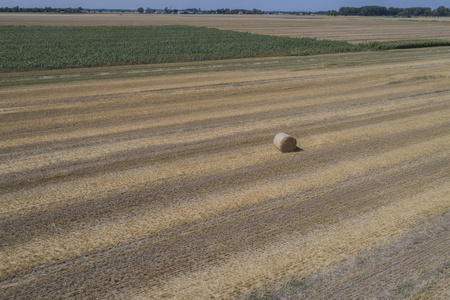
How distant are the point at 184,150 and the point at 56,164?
3.31m

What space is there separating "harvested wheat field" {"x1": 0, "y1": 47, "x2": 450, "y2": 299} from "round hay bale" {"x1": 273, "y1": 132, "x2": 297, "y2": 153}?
254 mm

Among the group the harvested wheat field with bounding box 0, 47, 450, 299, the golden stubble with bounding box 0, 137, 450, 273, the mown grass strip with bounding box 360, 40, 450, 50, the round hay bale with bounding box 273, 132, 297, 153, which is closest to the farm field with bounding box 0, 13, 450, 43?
the mown grass strip with bounding box 360, 40, 450, 50

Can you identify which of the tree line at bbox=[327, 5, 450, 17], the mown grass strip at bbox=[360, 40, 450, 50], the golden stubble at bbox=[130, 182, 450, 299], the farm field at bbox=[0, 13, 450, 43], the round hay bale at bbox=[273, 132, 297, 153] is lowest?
the golden stubble at bbox=[130, 182, 450, 299]

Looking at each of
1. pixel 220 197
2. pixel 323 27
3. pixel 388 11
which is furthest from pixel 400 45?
pixel 388 11

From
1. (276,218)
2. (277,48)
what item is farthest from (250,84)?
(277,48)

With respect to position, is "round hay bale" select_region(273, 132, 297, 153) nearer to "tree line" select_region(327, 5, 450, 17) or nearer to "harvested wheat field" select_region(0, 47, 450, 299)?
"harvested wheat field" select_region(0, 47, 450, 299)

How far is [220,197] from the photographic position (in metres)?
7.99

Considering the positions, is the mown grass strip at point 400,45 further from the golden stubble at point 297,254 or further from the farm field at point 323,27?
the golden stubble at point 297,254

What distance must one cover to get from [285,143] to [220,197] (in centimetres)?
316

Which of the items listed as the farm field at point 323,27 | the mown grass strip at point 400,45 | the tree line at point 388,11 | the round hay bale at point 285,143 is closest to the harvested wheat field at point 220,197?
the round hay bale at point 285,143

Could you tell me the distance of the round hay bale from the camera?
10312 mm

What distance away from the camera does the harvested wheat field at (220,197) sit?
5715 millimetres

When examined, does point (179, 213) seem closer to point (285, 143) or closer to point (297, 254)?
point (297, 254)

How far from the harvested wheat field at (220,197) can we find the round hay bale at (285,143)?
0.83 feet
